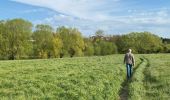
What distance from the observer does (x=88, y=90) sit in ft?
58.2

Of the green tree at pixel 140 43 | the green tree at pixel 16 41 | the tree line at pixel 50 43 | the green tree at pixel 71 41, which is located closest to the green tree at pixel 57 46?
the tree line at pixel 50 43

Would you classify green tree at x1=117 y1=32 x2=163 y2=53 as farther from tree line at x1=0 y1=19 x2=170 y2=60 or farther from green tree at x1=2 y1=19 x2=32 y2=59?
green tree at x1=2 y1=19 x2=32 y2=59

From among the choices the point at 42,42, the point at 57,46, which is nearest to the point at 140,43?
the point at 57,46

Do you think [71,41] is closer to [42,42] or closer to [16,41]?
[42,42]

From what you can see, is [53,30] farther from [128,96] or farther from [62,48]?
[128,96]

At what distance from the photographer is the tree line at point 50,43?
100812 mm

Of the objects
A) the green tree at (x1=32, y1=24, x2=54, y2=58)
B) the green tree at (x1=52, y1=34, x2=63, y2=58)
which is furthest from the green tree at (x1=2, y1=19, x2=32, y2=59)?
the green tree at (x1=52, y1=34, x2=63, y2=58)

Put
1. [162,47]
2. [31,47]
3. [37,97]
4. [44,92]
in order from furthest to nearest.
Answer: [162,47], [31,47], [44,92], [37,97]

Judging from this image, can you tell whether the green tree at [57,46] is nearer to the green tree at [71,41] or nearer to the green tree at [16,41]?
the green tree at [71,41]

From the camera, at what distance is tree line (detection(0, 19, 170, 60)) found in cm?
10081

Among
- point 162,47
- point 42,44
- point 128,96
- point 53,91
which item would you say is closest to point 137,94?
point 128,96

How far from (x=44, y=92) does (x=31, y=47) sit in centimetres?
8659

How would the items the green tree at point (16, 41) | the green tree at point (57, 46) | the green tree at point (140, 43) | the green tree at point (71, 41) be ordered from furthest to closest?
the green tree at point (140, 43), the green tree at point (71, 41), the green tree at point (57, 46), the green tree at point (16, 41)

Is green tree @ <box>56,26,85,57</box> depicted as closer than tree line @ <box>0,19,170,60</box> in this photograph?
No
